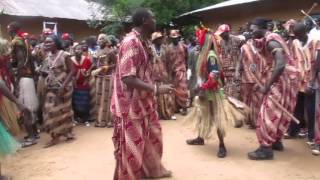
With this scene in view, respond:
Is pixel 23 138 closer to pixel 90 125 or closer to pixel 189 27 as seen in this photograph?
pixel 90 125

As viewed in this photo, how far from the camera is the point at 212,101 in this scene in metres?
6.24

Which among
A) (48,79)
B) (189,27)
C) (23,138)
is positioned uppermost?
(189,27)

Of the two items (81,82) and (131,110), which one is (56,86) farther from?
(131,110)

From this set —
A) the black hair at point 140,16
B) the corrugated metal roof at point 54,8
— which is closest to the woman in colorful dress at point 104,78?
the black hair at point 140,16

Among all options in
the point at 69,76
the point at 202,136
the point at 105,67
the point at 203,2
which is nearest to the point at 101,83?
the point at 105,67

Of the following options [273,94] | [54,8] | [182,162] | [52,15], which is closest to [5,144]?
[182,162]

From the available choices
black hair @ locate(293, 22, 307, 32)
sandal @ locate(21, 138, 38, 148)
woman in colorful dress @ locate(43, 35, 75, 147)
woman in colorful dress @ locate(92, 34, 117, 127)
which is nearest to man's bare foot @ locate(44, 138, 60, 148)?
woman in colorful dress @ locate(43, 35, 75, 147)

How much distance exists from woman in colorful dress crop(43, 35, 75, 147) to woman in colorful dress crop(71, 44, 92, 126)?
4.40ft

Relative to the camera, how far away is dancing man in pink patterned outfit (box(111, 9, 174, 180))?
14.1ft

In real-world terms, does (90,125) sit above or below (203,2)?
below

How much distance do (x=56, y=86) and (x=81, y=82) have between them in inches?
60.5

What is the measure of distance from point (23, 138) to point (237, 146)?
3605 millimetres

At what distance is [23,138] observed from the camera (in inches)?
307

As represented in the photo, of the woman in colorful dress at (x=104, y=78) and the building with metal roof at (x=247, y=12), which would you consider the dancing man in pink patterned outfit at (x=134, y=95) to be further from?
the building with metal roof at (x=247, y=12)
